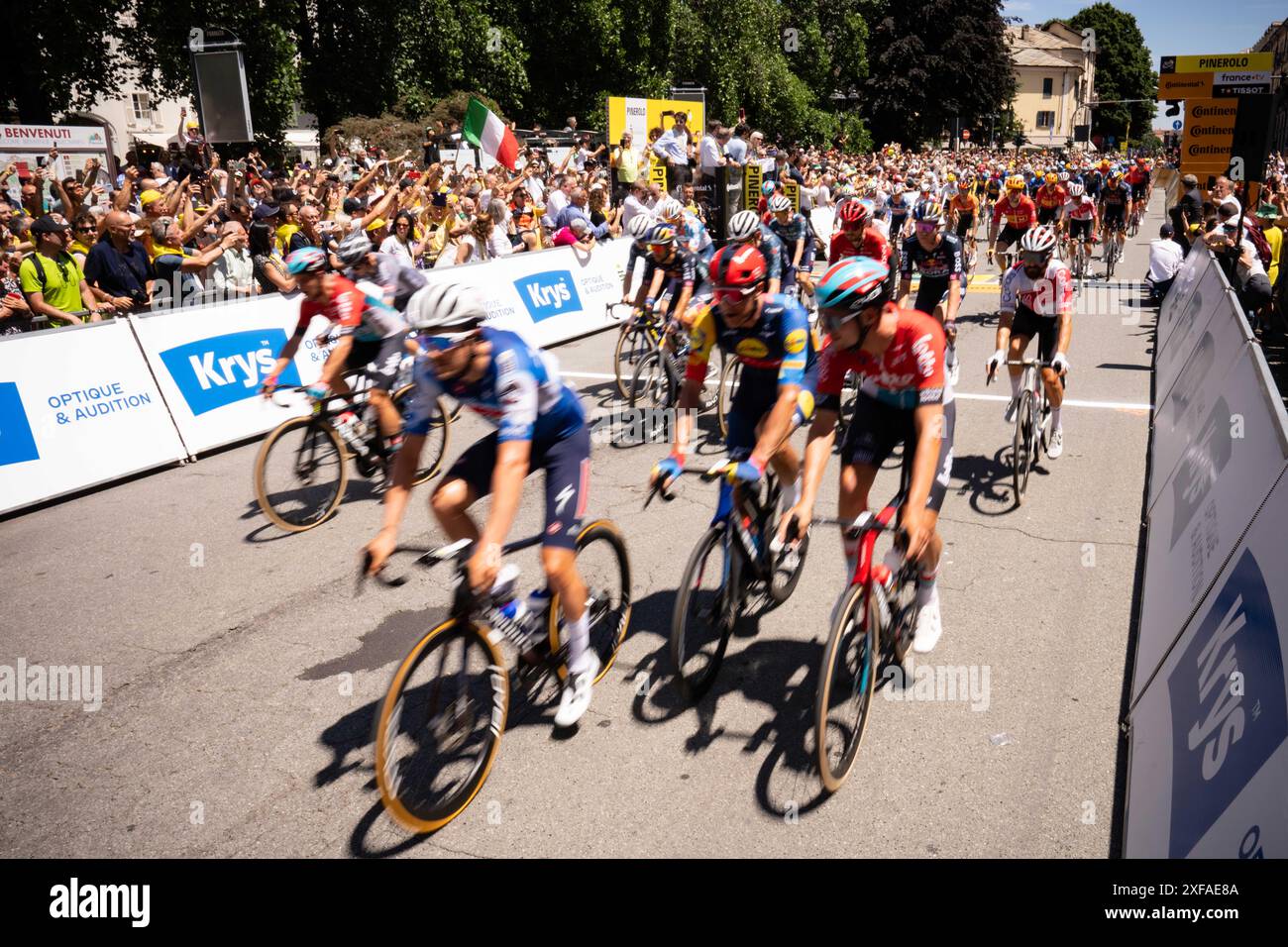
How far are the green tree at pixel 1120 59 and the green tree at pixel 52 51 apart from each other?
132 m

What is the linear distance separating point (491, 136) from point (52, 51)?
1774 centimetres

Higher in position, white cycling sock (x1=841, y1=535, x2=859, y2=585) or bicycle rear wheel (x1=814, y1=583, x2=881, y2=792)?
white cycling sock (x1=841, y1=535, x2=859, y2=585)

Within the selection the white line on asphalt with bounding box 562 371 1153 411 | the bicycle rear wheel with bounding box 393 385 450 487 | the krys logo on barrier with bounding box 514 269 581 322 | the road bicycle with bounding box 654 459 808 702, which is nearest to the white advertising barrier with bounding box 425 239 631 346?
the krys logo on barrier with bounding box 514 269 581 322

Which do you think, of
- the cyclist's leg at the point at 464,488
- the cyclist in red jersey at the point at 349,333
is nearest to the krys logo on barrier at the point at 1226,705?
the cyclist's leg at the point at 464,488

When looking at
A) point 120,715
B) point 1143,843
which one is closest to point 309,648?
point 120,715

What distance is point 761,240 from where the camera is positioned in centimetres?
889

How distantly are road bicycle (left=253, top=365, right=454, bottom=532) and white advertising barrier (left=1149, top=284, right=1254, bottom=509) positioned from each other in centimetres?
575

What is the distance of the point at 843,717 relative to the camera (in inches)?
169

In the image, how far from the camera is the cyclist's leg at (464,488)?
4250 mm

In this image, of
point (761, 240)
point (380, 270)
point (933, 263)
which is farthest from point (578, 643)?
point (933, 263)

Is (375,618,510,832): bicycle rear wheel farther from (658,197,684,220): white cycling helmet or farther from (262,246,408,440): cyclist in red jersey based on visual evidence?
(658,197,684,220): white cycling helmet

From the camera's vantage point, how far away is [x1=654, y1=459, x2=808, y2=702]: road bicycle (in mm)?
4578

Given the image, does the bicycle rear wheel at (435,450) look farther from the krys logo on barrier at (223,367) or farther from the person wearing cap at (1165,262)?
the person wearing cap at (1165,262)
